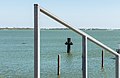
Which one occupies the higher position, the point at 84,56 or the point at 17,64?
the point at 84,56

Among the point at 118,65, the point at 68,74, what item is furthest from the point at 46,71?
the point at 118,65

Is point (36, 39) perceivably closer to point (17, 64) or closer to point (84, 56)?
point (84, 56)

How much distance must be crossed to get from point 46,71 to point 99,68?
504 cm

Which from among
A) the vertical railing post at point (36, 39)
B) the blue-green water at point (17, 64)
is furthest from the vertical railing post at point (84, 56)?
the blue-green water at point (17, 64)

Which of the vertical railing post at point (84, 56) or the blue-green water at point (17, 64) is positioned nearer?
the vertical railing post at point (84, 56)

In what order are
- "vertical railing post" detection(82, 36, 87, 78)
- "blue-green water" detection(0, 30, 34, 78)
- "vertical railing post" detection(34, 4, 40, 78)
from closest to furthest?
"vertical railing post" detection(34, 4, 40, 78), "vertical railing post" detection(82, 36, 87, 78), "blue-green water" detection(0, 30, 34, 78)

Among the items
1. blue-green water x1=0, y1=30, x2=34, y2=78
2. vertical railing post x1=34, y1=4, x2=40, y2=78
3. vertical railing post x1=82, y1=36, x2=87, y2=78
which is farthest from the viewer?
blue-green water x1=0, y1=30, x2=34, y2=78

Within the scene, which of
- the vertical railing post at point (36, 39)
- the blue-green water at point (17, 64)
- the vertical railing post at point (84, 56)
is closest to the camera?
the vertical railing post at point (36, 39)

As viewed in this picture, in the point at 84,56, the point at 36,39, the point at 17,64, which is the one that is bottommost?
the point at 17,64

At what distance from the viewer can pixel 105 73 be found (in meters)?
25.6

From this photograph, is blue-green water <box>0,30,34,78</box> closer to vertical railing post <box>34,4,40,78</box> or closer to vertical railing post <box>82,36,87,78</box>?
vertical railing post <box>82,36,87,78</box>

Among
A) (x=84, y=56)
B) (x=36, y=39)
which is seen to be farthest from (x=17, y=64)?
(x=36, y=39)

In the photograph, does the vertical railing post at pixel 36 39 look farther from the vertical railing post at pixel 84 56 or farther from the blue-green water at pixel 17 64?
the blue-green water at pixel 17 64

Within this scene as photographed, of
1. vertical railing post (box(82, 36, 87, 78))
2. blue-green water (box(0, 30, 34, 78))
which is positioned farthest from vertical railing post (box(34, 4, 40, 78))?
blue-green water (box(0, 30, 34, 78))
